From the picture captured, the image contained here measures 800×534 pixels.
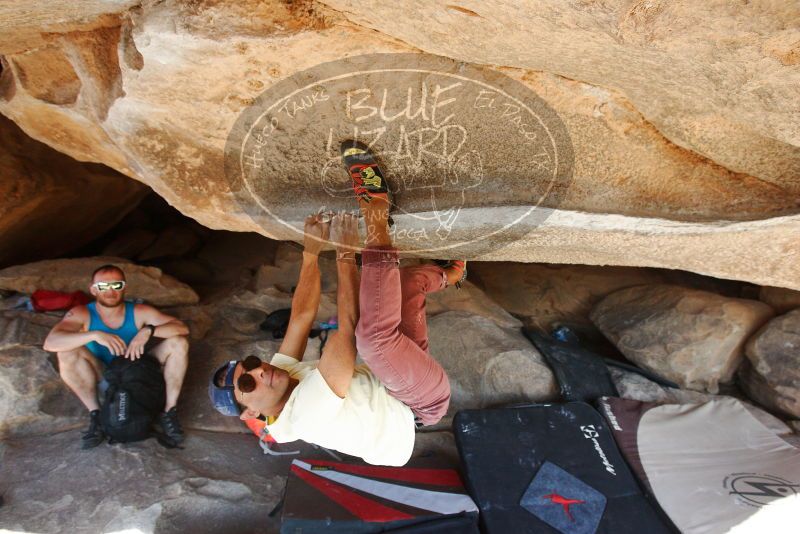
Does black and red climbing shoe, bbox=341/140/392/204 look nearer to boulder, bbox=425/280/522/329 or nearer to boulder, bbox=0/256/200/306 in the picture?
boulder, bbox=425/280/522/329

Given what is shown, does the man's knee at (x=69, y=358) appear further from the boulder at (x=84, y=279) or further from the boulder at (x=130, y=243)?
the boulder at (x=130, y=243)

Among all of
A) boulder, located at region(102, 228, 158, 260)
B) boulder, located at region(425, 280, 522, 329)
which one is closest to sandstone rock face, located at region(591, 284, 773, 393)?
boulder, located at region(425, 280, 522, 329)

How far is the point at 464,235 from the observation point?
199 centimetres

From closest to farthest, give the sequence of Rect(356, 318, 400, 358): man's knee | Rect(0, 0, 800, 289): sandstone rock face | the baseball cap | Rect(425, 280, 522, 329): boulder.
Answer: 1. Rect(0, 0, 800, 289): sandstone rock face
2. Rect(356, 318, 400, 358): man's knee
3. the baseball cap
4. Rect(425, 280, 522, 329): boulder

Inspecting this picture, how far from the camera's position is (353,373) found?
1.60m

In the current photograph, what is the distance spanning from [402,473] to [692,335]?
188 centimetres

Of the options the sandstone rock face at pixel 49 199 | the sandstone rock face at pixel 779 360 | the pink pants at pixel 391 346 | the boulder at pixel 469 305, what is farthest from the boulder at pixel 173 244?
the sandstone rock face at pixel 779 360

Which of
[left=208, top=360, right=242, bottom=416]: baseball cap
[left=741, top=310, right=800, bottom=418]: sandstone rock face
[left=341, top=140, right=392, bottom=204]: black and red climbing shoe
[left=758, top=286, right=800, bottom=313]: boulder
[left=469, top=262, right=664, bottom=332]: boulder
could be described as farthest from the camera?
[left=469, top=262, right=664, bottom=332]: boulder

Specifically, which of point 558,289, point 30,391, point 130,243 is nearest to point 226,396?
point 30,391

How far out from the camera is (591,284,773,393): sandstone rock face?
2850mm

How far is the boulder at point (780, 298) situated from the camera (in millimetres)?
2785

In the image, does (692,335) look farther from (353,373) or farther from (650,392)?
(353,373)

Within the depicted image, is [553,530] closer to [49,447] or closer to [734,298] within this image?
[734,298]

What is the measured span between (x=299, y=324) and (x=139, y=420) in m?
1.26
